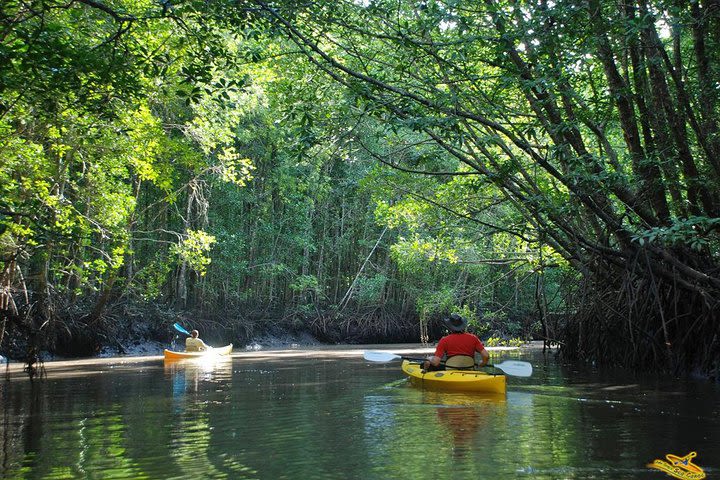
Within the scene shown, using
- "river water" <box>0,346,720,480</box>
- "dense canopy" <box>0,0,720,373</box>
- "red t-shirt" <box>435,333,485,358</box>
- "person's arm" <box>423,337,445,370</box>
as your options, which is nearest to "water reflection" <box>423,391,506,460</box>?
"river water" <box>0,346,720,480</box>

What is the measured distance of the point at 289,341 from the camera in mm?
24594

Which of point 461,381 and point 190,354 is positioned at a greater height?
point 190,354

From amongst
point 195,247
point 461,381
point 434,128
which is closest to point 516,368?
point 461,381

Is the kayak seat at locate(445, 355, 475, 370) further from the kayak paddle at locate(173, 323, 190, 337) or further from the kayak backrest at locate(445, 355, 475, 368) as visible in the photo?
the kayak paddle at locate(173, 323, 190, 337)

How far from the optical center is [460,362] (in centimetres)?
987

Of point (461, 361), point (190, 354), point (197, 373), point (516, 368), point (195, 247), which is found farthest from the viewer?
point (190, 354)

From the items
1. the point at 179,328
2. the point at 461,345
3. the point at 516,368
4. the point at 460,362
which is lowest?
the point at 516,368

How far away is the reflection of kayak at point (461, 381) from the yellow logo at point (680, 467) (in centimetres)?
372

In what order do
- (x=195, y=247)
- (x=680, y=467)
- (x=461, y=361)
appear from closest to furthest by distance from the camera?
(x=680, y=467) < (x=461, y=361) < (x=195, y=247)

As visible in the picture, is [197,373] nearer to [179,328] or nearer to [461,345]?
[461,345]

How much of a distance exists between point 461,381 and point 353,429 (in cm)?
301

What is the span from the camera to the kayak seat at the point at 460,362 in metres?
9.85

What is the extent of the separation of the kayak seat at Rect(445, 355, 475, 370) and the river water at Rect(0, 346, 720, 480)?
64 centimetres

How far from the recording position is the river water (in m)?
4.93
